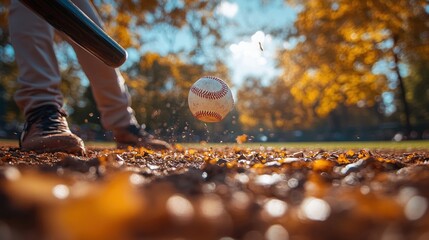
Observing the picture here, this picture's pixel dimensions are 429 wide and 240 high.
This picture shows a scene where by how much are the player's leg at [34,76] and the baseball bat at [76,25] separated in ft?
2.47

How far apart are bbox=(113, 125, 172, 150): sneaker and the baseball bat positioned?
1.26 meters

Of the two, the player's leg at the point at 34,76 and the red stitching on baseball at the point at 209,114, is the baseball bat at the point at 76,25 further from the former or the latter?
the red stitching on baseball at the point at 209,114

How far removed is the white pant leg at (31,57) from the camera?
10.3 ft

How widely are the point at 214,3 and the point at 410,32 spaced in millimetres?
6748

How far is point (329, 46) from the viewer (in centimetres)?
1445

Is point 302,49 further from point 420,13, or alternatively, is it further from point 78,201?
point 78,201

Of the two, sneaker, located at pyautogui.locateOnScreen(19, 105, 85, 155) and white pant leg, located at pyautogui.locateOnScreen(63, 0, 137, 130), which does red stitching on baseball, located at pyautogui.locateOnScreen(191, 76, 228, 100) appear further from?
sneaker, located at pyautogui.locateOnScreen(19, 105, 85, 155)

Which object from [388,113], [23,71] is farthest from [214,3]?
[388,113]

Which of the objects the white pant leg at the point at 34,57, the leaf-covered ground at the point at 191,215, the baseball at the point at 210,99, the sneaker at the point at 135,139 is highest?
the white pant leg at the point at 34,57

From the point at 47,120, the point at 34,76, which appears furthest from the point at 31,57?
the point at 47,120

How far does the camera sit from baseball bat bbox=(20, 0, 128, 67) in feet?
7.99

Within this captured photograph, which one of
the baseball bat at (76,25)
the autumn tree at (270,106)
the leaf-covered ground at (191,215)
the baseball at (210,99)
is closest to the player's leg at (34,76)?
the baseball bat at (76,25)

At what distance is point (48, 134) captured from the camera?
9.84 ft

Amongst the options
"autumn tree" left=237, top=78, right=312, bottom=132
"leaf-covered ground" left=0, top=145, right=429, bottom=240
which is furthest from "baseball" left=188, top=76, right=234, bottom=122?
"autumn tree" left=237, top=78, right=312, bottom=132
